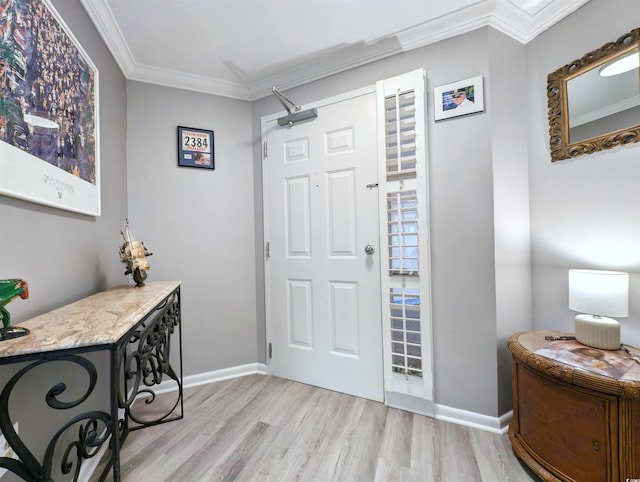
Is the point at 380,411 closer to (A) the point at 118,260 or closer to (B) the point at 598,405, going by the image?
(B) the point at 598,405

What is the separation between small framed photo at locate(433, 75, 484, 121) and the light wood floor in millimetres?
1840

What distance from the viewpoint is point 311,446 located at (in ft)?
5.04

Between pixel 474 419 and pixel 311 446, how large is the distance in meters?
0.95

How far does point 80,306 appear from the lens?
117 cm

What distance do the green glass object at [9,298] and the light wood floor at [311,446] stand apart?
984mm

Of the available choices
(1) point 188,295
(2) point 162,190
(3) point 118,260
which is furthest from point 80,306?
(2) point 162,190

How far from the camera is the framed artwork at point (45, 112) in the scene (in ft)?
3.04

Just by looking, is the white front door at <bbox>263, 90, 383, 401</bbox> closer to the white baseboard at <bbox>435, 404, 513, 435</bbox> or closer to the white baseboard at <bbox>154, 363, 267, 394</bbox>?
the white baseboard at <bbox>154, 363, 267, 394</bbox>

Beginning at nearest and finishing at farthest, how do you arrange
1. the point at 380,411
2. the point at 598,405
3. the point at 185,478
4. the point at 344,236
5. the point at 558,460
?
1. the point at 598,405
2. the point at 558,460
3. the point at 185,478
4. the point at 380,411
5. the point at 344,236

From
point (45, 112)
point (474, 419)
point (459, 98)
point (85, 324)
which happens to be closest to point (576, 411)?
point (474, 419)

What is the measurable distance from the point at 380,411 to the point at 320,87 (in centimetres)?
230

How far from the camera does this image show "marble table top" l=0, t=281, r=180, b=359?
0.76 metres

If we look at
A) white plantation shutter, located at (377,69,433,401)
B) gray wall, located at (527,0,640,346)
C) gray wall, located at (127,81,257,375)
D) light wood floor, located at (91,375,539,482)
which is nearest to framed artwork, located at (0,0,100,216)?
gray wall, located at (127,81,257,375)

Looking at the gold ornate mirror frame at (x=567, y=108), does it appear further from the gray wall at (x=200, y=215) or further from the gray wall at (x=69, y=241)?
the gray wall at (x=69, y=241)
